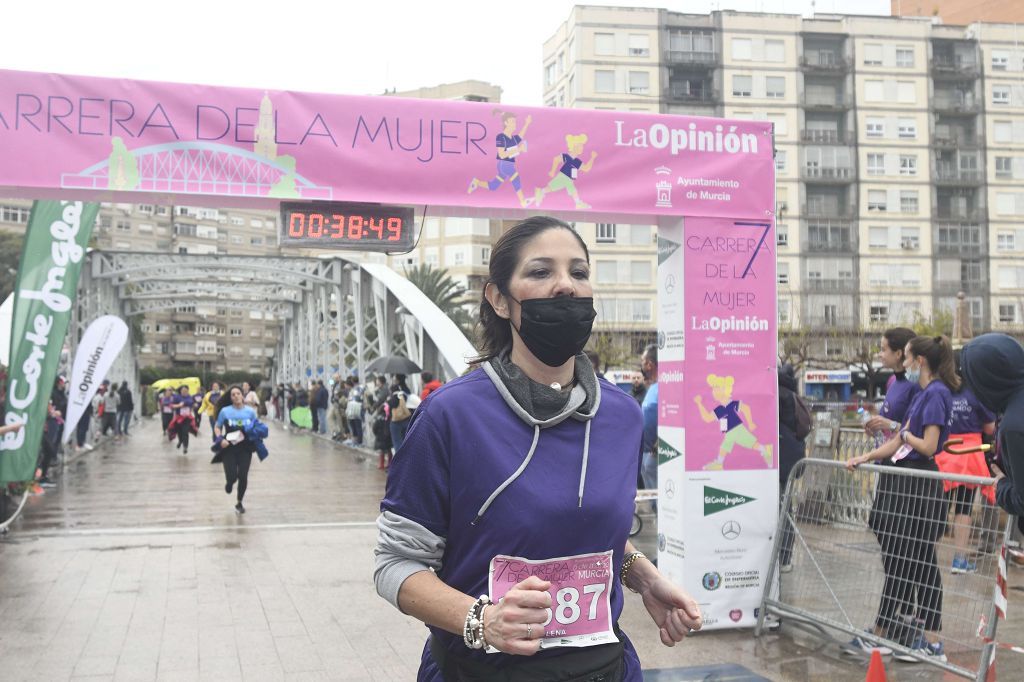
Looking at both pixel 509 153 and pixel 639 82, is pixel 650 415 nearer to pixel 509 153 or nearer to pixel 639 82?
pixel 509 153

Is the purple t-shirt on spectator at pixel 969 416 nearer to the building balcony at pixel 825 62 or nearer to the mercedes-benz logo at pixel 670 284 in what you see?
the mercedes-benz logo at pixel 670 284

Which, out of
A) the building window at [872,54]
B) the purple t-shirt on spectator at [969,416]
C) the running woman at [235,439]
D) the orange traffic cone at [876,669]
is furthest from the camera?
the building window at [872,54]

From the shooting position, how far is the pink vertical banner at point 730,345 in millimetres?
7090

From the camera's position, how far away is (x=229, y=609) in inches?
303

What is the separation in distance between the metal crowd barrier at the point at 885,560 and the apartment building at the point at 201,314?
96.7m

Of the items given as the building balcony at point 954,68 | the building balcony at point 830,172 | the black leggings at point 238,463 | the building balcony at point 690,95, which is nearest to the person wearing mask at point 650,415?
the black leggings at point 238,463

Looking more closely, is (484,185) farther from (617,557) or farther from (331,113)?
(617,557)

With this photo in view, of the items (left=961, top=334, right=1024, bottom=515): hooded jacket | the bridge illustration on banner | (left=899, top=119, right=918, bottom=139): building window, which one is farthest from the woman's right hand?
(left=899, top=119, right=918, bottom=139): building window

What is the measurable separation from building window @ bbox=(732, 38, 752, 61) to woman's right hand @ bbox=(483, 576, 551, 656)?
67.4 m

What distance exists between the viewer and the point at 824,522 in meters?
6.80

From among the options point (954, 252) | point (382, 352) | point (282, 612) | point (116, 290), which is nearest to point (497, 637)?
point (282, 612)

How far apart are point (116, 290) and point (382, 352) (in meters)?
17.3

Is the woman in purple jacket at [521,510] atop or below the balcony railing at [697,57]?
below

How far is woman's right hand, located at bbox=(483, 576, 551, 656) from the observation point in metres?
2.09
